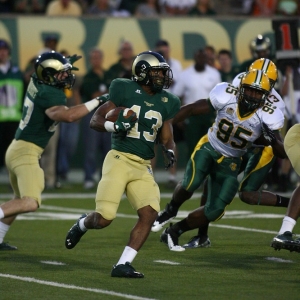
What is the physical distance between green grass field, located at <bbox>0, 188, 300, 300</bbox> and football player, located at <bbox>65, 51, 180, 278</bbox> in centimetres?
36

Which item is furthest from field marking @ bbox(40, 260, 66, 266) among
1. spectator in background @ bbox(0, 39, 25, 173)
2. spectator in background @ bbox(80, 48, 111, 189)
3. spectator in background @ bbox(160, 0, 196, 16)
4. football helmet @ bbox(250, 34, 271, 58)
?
spectator in background @ bbox(160, 0, 196, 16)

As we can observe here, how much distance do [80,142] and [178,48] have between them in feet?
7.18

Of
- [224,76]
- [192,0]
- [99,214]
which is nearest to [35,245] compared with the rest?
[99,214]

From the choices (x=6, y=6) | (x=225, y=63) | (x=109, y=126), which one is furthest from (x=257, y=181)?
(x=6, y=6)

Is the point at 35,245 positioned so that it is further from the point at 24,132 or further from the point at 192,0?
the point at 192,0

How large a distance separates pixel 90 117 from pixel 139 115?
6.38m

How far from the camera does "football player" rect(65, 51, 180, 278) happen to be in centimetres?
638

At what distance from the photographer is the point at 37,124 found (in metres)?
7.64

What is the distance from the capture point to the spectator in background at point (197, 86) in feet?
41.7

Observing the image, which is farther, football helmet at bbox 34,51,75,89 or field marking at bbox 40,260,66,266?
football helmet at bbox 34,51,75,89

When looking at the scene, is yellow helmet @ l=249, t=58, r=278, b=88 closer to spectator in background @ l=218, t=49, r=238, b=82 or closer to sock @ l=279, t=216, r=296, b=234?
sock @ l=279, t=216, r=296, b=234

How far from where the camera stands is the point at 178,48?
14672mm

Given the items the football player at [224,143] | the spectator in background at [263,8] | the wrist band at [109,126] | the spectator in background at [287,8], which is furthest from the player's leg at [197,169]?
the spectator in background at [263,8]

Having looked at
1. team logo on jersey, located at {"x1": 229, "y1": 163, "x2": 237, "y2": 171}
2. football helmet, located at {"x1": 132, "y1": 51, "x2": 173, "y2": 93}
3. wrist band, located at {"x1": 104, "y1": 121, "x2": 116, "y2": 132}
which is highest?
football helmet, located at {"x1": 132, "y1": 51, "x2": 173, "y2": 93}
